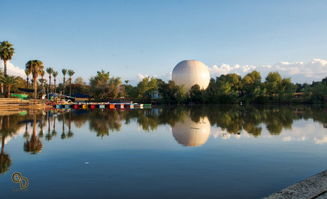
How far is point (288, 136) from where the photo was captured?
16.3 m

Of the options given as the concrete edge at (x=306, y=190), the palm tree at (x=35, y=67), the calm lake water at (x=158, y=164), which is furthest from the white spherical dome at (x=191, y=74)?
the concrete edge at (x=306, y=190)

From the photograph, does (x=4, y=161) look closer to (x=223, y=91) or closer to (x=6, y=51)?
(x=6, y=51)

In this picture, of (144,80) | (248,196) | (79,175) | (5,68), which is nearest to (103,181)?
(79,175)

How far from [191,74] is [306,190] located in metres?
77.3

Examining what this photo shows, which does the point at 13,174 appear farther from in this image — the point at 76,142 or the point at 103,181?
the point at 76,142

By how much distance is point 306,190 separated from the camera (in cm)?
648

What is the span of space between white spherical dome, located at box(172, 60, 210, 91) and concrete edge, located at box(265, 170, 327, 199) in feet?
246

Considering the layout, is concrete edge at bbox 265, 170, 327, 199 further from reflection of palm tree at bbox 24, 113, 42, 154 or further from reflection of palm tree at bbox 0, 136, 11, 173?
reflection of palm tree at bbox 24, 113, 42, 154

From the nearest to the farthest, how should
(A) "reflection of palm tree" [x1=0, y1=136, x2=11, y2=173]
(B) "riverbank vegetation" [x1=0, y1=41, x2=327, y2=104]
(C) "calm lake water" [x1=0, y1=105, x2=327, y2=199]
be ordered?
1. (C) "calm lake water" [x1=0, y1=105, x2=327, y2=199]
2. (A) "reflection of palm tree" [x1=0, y1=136, x2=11, y2=173]
3. (B) "riverbank vegetation" [x1=0, y1=41, x2=327, y2=104]

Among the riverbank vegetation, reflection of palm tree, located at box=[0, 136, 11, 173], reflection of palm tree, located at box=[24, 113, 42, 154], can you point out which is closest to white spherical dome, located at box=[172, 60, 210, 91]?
the riverbank vegetation

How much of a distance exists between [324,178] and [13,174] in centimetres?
927

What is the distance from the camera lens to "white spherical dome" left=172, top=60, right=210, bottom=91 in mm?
82625

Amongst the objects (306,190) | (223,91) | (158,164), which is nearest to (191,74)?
(223,91)

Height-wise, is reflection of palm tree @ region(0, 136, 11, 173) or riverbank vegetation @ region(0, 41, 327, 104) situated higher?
riverbank vegetation @ region(0, 41, 327, 104)
